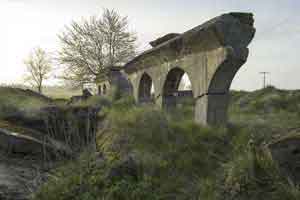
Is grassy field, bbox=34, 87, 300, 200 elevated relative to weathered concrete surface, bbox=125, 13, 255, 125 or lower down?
lower down

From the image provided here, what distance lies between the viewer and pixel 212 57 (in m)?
4.59

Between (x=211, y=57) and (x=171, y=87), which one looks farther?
(x=171, y=87)

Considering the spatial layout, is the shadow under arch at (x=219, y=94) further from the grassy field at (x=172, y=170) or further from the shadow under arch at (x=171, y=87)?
the shadow under arch at (x=171, y=87)

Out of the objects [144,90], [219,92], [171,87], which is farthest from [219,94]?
[144,90]

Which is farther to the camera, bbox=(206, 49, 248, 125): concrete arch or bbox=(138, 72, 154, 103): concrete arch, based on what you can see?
bbox=(138, 72, 154, 103): concrete arch

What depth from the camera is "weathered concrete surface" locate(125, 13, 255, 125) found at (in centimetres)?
421

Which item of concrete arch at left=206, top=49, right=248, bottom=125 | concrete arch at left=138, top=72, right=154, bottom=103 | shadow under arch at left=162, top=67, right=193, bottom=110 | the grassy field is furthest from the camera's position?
concrete arch at left=138, top=72, right=154, bottom=103

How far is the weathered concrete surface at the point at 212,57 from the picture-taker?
166 inches

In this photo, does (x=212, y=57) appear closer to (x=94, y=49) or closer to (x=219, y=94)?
(x=219, y=94)

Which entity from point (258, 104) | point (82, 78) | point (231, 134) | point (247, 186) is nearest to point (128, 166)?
point (247, 186)

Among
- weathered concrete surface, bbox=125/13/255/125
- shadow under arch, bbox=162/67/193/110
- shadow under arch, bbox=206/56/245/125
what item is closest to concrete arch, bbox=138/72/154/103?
shadow under arch, bbox=162/67/193/110

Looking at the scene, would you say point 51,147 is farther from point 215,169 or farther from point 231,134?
point 231,134

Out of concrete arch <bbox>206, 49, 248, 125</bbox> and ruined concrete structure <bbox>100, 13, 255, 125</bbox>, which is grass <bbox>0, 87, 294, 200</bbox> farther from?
ruined concrete structure <bbox>100, 13, 255, 125</bbox>

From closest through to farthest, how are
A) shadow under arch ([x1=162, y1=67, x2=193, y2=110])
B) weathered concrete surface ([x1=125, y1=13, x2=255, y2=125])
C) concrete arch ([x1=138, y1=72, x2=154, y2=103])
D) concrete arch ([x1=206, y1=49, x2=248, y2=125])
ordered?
weathered concrete surface ([x1=125, y1=13, x2=255, y2=125]), concrete arch ([x1=206, y1=49, x2=248, y2=125]), shadow under arch ([x1=162, y1=67, x2=193, y2=110]), concrete arch ([x1=138, y1=72, x2=154, y2=103])
